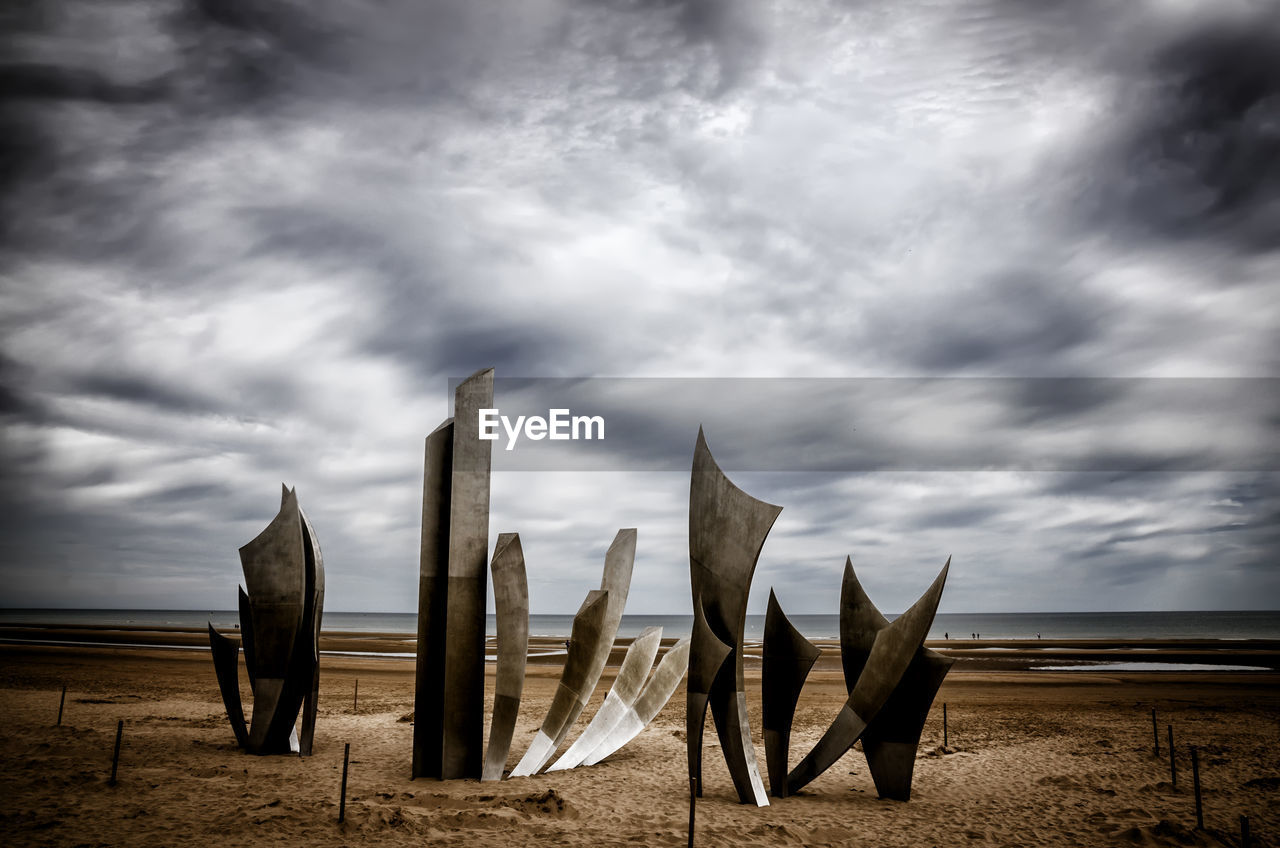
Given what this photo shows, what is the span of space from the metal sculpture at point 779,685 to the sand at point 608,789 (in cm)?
50

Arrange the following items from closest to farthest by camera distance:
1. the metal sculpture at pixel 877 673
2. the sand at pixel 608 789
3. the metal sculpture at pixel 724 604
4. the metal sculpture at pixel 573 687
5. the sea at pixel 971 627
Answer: the sand at pixel 608 789 → the metal sculpture at pixel 877 673 → the metal sculpture at pixel 724 604 → the metal sculpture at pixel 573 687 → the sea at pixel 971 627

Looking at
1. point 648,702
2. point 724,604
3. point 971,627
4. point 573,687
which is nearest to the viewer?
point 724,604

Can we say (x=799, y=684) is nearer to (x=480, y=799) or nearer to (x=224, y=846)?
(x=480, y=799)

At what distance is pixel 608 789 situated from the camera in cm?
1056

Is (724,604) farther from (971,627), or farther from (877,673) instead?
(971,627)

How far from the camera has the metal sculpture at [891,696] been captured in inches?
384

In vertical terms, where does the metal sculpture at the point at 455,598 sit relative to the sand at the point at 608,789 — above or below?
above

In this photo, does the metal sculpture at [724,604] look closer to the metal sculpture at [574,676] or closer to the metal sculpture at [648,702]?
the metal sculpture at [574,676]

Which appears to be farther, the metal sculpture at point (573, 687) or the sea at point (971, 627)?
the sea at point (971, 627)

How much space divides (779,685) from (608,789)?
2.86m

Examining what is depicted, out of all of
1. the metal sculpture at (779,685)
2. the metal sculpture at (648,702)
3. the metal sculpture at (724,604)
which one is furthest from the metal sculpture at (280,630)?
the metal sculpture at (779,685)

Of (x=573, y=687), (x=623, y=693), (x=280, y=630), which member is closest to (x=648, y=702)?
(x=623, y=693)

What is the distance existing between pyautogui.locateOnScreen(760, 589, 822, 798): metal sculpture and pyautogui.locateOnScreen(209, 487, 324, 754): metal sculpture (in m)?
6.80

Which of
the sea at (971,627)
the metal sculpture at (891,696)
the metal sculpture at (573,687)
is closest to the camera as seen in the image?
the metal sculpture at (891,696)
